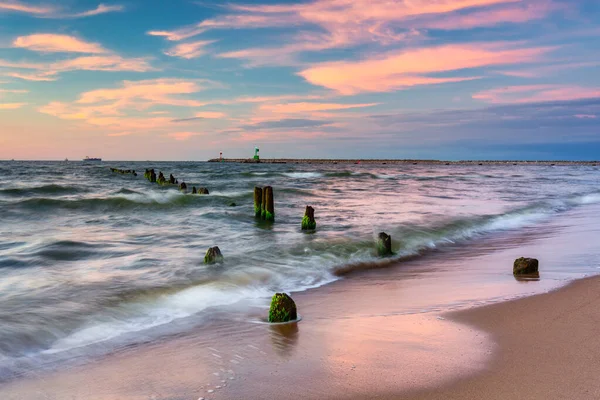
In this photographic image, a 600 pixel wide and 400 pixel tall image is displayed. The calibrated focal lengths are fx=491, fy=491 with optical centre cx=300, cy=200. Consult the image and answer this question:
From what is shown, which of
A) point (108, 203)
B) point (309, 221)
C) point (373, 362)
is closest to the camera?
point (373, 362)

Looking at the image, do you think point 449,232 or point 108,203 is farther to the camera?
point 108,203

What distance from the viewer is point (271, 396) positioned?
3.42 m

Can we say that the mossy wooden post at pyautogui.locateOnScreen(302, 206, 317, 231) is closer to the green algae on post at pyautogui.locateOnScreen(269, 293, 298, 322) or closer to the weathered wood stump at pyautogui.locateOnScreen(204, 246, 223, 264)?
the weathered wood stump at pyautogui.locateOnScreen(204, 246, 223, 264)

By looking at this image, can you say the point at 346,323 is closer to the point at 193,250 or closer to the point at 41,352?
the point at 41,352

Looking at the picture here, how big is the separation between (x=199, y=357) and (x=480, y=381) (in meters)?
2.36

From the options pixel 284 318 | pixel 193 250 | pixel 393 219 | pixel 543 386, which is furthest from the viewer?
pixel 393 219

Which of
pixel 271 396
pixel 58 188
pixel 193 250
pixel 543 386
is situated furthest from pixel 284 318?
pixel 58 188

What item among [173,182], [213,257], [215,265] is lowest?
[215,265]

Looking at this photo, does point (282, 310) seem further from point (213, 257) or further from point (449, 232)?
point (449, 232)

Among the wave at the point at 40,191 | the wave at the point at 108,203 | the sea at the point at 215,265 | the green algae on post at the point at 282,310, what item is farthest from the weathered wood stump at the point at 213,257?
the wave at the point at 40,191

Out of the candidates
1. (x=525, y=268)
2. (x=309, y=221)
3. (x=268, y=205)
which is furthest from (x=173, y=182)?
(x=525, y=268)

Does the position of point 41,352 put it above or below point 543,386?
below

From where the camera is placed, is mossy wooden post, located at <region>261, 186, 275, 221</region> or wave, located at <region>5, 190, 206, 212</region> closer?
mossy wooden post, located at <region>261, 186, 275, 221</region>

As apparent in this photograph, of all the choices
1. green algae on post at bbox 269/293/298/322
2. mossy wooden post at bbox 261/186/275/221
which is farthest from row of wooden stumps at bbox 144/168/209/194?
green algae on post at bbox 269/293/298/322
